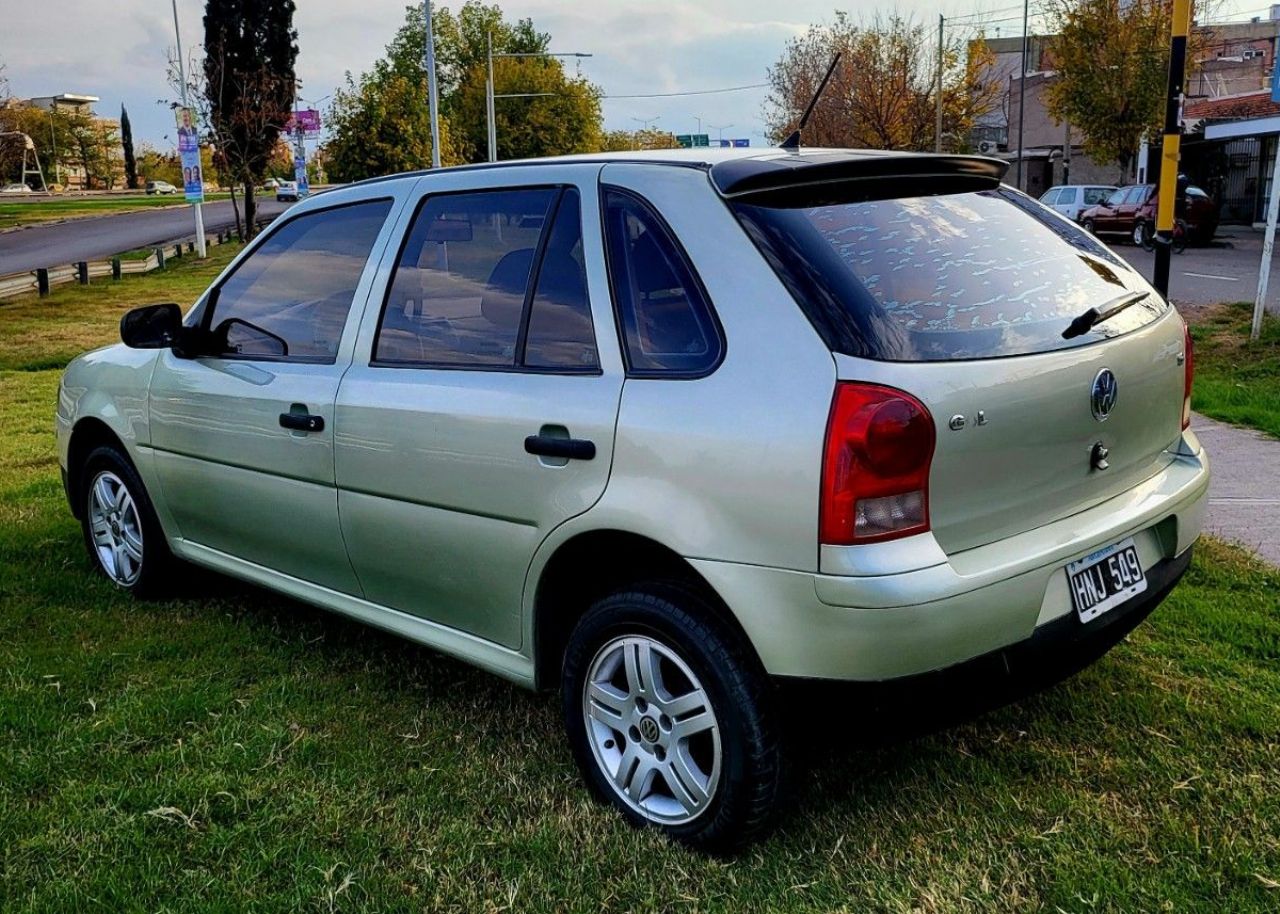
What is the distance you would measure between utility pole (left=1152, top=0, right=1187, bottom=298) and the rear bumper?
16.4 feet

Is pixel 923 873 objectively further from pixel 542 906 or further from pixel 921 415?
pixel 921 415

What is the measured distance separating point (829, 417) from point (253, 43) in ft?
164

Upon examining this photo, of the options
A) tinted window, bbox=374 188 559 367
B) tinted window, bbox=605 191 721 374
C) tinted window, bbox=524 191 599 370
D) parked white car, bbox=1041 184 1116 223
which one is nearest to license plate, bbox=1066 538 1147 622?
tinted window, bbox=605 191 721 374

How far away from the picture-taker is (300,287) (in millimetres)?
4145

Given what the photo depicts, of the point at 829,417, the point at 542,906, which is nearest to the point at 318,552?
the point at 542,906

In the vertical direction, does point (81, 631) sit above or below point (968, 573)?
below

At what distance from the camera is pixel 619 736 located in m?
3.13

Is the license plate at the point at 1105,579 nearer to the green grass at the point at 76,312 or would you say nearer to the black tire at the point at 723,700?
the black tire at the point at 723,700

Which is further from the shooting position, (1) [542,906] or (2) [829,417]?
(1) [542,906]

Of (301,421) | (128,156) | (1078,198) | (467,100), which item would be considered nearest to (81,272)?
(301,421)

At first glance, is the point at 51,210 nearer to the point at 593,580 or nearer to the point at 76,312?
the point at 76,312

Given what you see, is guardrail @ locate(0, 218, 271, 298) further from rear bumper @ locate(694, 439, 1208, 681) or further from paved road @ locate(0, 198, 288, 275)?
rear bumper @ locate(694, 439, 1208, 681)

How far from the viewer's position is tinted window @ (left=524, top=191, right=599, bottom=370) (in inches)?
123

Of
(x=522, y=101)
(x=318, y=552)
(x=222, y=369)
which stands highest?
(x=522, y=101)
